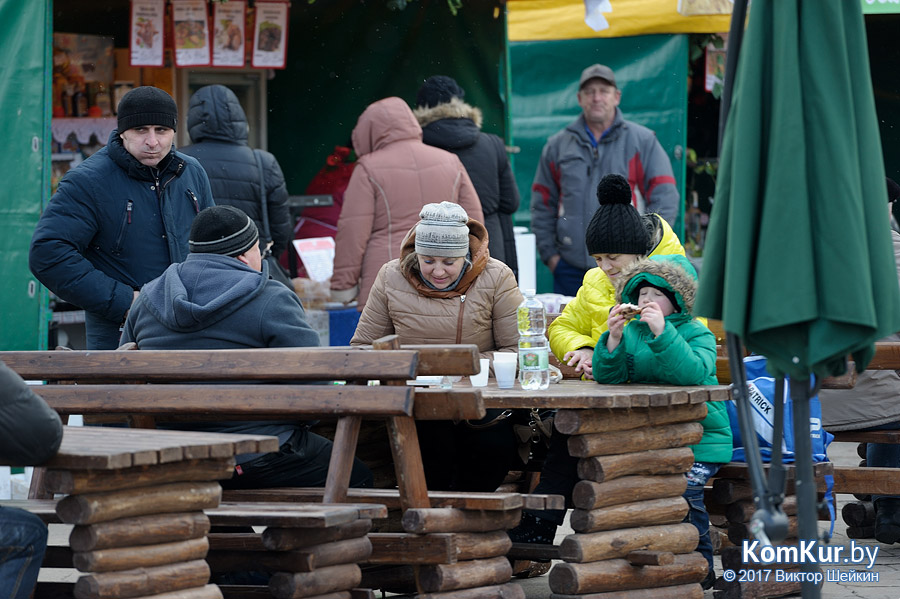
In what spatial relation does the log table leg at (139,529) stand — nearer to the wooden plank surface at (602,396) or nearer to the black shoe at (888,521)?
the wooden plank surface at (602,396)

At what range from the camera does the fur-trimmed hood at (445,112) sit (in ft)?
25.8

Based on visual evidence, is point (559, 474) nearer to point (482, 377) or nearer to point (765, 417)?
point (482, 377)

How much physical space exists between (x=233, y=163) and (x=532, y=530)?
10.1ft

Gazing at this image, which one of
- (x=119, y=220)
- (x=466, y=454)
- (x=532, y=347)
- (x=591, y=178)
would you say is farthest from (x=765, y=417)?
(x=591, y=178)

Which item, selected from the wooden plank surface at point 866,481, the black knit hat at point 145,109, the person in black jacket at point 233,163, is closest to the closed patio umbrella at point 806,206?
the wooden plank surface at point 866,481

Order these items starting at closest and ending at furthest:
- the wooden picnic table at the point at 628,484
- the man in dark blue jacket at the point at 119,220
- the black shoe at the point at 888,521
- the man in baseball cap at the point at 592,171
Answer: the wooden picnic table at the point at 628,484 → the man in dark blue jacket at the point at 119,220 → the black shoe at the point at 888,521 → the man in baseball cap at the point at 592,171

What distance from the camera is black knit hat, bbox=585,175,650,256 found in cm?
557

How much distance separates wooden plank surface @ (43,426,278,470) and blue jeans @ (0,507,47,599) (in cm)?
27

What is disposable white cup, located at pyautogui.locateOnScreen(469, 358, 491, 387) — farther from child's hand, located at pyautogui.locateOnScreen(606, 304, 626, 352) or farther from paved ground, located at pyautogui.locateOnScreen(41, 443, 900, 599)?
paved ground, located at pyautogui.locateOnScreen(41, 443, 900, 599)

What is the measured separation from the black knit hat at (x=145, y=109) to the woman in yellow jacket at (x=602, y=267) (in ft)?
6.44

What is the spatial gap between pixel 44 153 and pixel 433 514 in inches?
146

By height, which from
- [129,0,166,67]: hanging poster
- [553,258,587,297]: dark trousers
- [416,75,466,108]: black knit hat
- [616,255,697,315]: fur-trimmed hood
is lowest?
[616,255,697,315]: fur-trimmed hood

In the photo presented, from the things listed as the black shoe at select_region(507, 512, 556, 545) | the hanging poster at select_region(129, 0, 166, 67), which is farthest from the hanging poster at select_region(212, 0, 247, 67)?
the black shoe at select_region(507, 512, 556, 545)

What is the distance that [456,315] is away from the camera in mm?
5473
